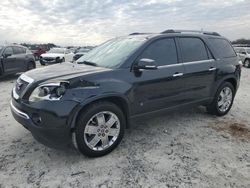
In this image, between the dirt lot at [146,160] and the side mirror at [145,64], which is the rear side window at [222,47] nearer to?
the dirt lot at [146,160]

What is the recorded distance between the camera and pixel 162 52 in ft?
13.8

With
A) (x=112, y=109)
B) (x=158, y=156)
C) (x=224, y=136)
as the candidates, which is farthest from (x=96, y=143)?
(x=224, y=136)

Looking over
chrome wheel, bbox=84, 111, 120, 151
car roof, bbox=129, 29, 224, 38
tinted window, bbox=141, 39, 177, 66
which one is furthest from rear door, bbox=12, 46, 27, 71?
chrome wheel, bbox=84, 111, 120, 151

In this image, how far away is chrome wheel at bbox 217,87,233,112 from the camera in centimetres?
539

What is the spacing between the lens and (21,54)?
1185 cm

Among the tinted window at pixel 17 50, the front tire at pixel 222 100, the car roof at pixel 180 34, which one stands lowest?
the front tire at pixel 222 100

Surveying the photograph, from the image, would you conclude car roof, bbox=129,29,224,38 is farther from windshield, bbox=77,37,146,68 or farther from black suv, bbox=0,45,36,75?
black suv, bbox=0,45,36,75

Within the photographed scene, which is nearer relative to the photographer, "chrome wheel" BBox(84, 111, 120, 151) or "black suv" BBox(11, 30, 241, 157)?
"black suv" BBox(11, 30, 241, 157)

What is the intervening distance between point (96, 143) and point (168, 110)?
1.49 meters

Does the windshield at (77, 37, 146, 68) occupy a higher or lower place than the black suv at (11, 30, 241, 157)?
higher

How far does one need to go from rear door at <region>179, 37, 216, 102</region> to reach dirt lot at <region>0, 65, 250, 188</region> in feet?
2.27

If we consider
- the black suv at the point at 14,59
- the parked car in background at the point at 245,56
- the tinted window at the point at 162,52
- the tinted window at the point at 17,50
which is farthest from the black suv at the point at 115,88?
the parked car in background at the point at 245,56

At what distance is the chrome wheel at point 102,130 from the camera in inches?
134

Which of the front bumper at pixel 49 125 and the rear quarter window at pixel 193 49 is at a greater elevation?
the rear quarter window at pixel 193 49
